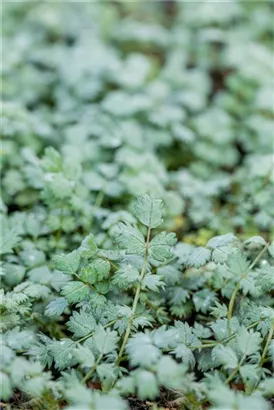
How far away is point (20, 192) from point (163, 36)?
1627 mm

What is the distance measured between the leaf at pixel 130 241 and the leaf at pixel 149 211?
56 mm

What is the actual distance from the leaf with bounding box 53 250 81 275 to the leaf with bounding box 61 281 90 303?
5 cm

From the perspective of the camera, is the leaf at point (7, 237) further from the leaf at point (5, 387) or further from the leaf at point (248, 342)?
the leaf at point (248, 342)

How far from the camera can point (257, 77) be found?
3180 millimetres

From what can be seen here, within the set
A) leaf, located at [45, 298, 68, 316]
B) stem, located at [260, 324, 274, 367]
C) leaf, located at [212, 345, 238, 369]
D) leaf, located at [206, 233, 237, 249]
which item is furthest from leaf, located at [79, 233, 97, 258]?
stem, located at [260, 324, 274, 367]

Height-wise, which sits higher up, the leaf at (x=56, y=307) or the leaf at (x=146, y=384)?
the leaf at (x=146, y=384)

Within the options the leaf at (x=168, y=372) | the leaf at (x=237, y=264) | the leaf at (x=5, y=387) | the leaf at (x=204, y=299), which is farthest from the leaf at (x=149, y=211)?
the leaf at (x=5, y=387)

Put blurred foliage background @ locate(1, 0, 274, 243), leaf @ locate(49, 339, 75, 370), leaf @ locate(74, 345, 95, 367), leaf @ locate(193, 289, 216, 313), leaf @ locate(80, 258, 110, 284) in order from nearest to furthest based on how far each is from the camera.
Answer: leaf @ locate(74, 345, 95, 367)
leaf @ locate(49, 339, 75, 370)
leaf @ locate(80, 258, 110, 284)
leaf @ locate(193, 289, 216, 313)
blurred foliage background @ locate(1, 0, 274, 243)

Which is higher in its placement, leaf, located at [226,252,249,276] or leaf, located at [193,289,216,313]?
leaf, located at [226,252,249,276]

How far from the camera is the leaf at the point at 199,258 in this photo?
1774mm

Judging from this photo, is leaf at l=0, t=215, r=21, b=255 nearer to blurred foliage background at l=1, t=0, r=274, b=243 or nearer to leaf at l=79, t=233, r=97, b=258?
blurred foliage background at l=1, t=0, r=274, b=243

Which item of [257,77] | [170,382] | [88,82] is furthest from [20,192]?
[257,77]

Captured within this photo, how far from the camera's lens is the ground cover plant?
164cm

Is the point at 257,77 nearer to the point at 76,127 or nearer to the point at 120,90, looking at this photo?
the point at 120,90
